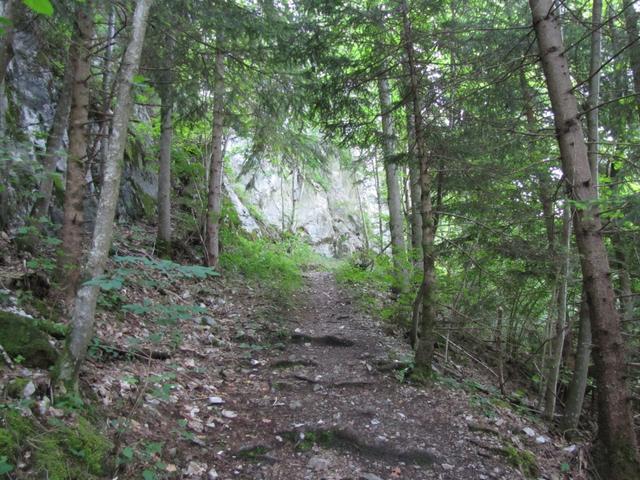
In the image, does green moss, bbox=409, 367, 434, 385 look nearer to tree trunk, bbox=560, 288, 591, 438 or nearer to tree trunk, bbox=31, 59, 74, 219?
tree trunk, bbox=560, 288, 591, 438

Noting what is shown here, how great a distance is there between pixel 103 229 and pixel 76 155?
2276mm

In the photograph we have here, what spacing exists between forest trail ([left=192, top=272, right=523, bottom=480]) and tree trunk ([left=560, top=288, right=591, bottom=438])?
1.60 m

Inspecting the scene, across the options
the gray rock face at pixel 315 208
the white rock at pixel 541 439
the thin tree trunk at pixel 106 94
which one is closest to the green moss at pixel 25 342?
the thin tree trunk at pixel 106 94

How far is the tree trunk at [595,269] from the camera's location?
3.86 m

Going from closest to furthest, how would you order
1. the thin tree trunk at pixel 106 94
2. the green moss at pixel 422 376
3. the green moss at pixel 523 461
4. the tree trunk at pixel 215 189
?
the green moss at pixel 523 461, the thin tree trunk at pixel 106 94, the green moss at pixel 422 376, the tree trunk at pixel 215 189

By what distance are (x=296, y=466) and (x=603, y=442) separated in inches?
117

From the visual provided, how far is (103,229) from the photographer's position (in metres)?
3.46

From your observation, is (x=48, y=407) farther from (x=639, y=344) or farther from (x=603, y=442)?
(x=639, y=344)

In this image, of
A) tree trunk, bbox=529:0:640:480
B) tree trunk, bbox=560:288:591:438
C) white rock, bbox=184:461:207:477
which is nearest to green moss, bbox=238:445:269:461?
white rock, bbox=184:461:207:477

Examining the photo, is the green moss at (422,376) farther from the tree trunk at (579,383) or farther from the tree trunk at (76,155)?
the tree trunk at (76,155)

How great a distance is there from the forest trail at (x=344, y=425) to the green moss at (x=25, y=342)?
5.52ft

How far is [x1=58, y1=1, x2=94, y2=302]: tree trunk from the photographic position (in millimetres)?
5074

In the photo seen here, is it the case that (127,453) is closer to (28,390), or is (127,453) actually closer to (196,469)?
(196,469)

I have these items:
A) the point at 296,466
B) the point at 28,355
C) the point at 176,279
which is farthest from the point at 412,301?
the point at 28,355
